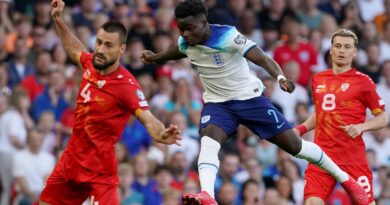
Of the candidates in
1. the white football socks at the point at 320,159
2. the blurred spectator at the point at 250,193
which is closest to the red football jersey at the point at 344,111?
the white football socks at the point at 320,159

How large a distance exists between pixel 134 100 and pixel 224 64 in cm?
104

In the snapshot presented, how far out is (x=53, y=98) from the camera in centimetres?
2119

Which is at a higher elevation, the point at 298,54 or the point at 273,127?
the point at 273,127

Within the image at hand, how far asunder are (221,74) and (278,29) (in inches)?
404

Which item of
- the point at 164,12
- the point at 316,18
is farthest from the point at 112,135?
the point at 316,18

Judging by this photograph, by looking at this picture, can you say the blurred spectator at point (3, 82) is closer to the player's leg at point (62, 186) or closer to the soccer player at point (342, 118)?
the player's leg at point (62, 186)

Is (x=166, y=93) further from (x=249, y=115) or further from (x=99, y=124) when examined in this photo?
(x=99, y=124)

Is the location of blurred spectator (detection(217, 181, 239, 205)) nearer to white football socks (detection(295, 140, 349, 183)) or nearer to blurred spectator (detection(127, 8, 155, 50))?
white football socks (detection(295, 140, 349, 183))

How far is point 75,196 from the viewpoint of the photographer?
1476cm

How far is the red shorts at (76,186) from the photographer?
14484 millimetres

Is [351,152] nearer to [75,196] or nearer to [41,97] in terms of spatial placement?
[75,196]

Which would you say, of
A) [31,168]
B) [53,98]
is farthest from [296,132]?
[53,98]

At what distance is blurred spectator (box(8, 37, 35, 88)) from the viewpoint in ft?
70.4

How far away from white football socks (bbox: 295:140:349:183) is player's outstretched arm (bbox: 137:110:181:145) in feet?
6.20
